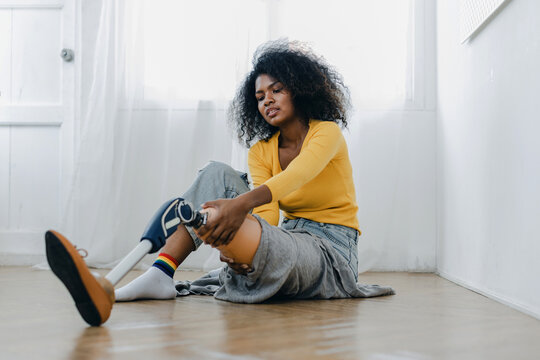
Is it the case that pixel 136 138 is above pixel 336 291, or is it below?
above

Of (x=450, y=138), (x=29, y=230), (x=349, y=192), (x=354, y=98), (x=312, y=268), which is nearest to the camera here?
(x=312, y=268)

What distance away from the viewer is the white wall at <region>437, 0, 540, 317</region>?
52.3 inches

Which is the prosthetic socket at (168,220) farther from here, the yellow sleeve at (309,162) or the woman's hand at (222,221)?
the yellow sleeve at (309,162)

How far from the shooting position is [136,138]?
8.56 ft

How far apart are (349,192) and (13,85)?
6.11ft

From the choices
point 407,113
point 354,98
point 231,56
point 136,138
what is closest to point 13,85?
point 136,138

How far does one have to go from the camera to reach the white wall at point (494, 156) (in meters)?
1.33

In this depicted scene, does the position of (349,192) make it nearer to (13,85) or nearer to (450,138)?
Answer: (450,138)

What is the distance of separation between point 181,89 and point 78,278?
174 centimetres

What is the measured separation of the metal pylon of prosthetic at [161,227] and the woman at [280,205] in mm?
42

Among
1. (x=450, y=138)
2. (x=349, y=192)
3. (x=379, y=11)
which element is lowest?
(x=349, y=192)

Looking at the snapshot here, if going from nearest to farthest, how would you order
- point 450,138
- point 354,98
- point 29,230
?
point 450,138
point 354,98
point 29,230

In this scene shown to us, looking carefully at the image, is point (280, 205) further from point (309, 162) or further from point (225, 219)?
point (225, 219)

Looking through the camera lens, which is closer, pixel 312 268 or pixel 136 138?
pixel 312 268
